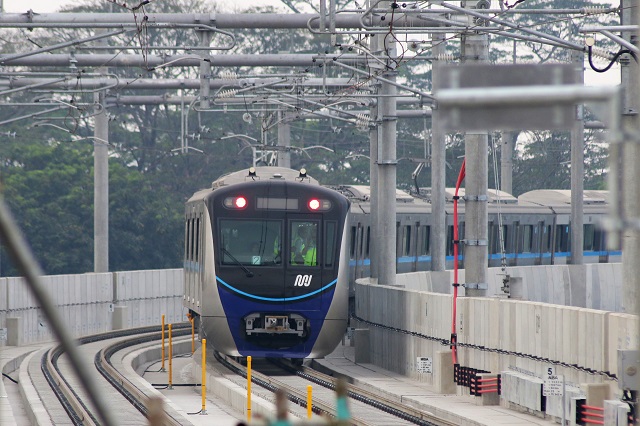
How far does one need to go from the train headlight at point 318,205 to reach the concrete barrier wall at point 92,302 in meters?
11.0

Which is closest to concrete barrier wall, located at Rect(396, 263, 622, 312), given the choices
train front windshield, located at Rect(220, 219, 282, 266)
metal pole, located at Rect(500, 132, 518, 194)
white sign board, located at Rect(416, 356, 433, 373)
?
train front windshield, located at Rect(220, 219, 282, 266)

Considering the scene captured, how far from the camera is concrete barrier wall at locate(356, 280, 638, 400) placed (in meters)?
14.9

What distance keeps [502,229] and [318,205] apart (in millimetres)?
19004

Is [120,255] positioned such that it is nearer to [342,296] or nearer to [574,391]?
[342,296]

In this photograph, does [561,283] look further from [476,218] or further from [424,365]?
[476,218]

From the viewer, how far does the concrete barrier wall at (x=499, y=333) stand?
14.9 meters

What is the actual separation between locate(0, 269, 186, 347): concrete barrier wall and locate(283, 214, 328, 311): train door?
35.4 feet

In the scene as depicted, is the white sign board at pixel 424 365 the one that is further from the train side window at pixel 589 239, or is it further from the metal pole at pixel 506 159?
the train side window at pixel 589 239

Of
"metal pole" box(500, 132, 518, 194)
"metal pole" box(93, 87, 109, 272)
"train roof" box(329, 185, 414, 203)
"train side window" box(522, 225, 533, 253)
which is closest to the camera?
"train roof" box(329, 185, 414, 203)

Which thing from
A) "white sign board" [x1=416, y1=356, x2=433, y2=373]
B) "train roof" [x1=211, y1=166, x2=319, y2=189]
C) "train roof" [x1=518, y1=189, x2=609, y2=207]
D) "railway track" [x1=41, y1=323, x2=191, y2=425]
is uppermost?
"train roof" [x1=211, y1=166, x2=319, y2=189]

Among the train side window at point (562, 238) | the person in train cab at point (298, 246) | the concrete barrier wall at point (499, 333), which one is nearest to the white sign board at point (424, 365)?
the concrete barrier wall at point (499, 333)

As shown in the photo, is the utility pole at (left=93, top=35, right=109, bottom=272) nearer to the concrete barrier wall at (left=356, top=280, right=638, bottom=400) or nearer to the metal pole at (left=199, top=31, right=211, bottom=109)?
the metal pole at (left=199, top=31, right=211, bottom=109)

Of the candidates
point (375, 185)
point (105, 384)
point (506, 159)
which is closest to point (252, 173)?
point (105, 384)

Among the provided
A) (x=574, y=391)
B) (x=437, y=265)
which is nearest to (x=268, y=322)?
(x=574, y=391)
